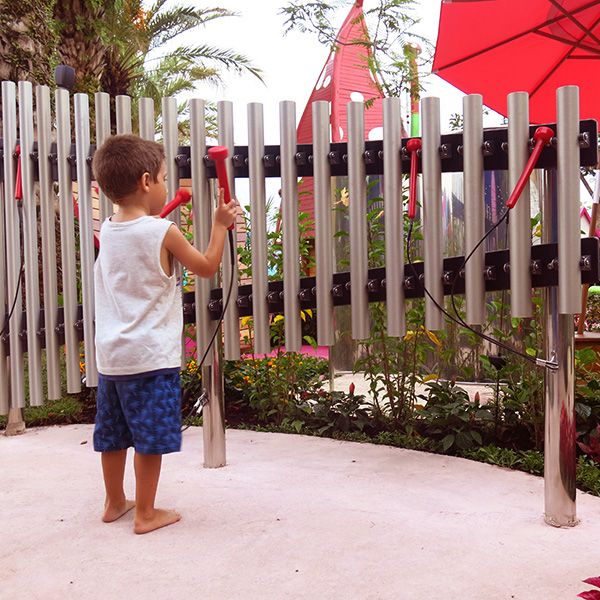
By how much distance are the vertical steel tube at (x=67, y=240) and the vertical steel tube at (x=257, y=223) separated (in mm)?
909

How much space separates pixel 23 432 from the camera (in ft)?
14.2

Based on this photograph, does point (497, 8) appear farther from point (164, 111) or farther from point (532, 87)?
point (164, 111)

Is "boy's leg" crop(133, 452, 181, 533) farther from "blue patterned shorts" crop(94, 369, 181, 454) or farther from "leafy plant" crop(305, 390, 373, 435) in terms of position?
"leafy plant" crop(305, 390, 373, 435)

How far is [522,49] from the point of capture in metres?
4.87

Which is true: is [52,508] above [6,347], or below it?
below

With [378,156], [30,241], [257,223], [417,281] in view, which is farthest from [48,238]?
[417,281]

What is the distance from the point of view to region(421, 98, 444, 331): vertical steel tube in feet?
8.49

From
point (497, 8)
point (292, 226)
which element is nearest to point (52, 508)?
point (292, 226)

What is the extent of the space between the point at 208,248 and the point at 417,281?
814 mm

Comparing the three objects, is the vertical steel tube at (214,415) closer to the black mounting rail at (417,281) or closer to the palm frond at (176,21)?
the black mounting rail at (417,281)

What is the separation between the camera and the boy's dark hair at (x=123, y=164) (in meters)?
2.46

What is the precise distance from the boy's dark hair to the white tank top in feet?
0.44

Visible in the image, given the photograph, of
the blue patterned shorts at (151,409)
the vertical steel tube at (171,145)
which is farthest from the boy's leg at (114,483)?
the vertical steel tube at (171,145)

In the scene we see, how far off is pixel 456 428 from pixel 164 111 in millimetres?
2196
